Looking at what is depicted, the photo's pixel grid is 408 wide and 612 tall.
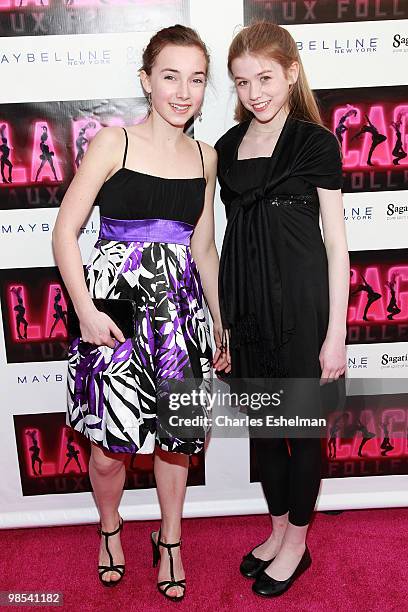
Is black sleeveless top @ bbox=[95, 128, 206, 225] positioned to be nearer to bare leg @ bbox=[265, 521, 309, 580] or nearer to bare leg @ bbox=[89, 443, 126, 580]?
bare leg @ bbox=[89, 443, 126, 580]

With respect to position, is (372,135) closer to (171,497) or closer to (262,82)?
(262,82)

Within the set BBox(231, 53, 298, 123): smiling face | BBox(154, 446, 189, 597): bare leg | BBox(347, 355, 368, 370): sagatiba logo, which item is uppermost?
BBox(231, 53, 298, 123): smiling face

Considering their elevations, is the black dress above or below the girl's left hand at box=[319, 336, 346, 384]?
above

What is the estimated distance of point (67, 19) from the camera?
202 cm

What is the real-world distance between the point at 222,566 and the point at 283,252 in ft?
3.59

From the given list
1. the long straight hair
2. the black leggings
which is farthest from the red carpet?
the long straight hair

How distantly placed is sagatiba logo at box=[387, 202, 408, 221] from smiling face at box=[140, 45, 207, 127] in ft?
2.63

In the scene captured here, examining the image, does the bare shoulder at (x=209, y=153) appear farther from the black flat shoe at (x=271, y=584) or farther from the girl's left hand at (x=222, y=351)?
the black flat shoe at (x=271, y=584)

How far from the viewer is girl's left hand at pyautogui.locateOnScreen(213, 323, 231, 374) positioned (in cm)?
201

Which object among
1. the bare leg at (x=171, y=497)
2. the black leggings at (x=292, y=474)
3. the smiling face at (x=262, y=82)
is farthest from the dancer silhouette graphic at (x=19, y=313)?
the smiling face at (x=262, y=82)

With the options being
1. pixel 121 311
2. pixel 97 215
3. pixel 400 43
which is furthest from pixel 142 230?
pixel 400 43

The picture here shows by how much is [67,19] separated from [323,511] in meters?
1.92

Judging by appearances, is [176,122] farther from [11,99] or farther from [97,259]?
[11,99]

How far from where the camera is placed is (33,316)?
2268 mm
